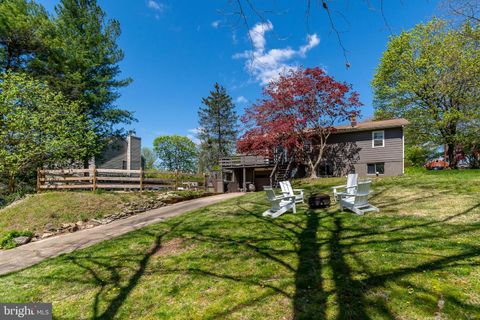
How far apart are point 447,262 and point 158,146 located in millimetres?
57615

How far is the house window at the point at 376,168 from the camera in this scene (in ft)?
58.5

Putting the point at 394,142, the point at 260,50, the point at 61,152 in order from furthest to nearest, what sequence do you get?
the point at 394,142, the point at 61,152, the point at 260,50

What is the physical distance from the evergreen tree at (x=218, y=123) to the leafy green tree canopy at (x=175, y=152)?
55.5 ft

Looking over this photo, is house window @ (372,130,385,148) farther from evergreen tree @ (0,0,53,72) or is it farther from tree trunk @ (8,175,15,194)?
evergreen tree @ (0,0,53,72)

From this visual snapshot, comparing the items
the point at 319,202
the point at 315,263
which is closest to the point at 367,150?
the point at 319,202

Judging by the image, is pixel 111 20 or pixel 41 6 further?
pixel 111 20

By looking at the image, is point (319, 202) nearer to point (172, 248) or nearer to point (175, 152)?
point (172, 248)

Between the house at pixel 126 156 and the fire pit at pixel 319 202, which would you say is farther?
the house at pixel 126 156

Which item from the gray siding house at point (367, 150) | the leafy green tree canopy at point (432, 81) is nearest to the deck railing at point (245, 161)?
the gray siding house at point (367, 150)

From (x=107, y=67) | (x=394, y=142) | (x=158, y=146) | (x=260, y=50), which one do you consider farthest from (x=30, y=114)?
(x=158, y=146)

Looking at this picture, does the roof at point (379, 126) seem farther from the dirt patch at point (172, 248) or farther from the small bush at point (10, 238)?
the small bush at point (10, 238)

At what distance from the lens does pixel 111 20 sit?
61.5ft

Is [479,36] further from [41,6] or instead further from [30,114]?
[41,6]

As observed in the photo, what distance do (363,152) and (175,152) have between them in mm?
45453
